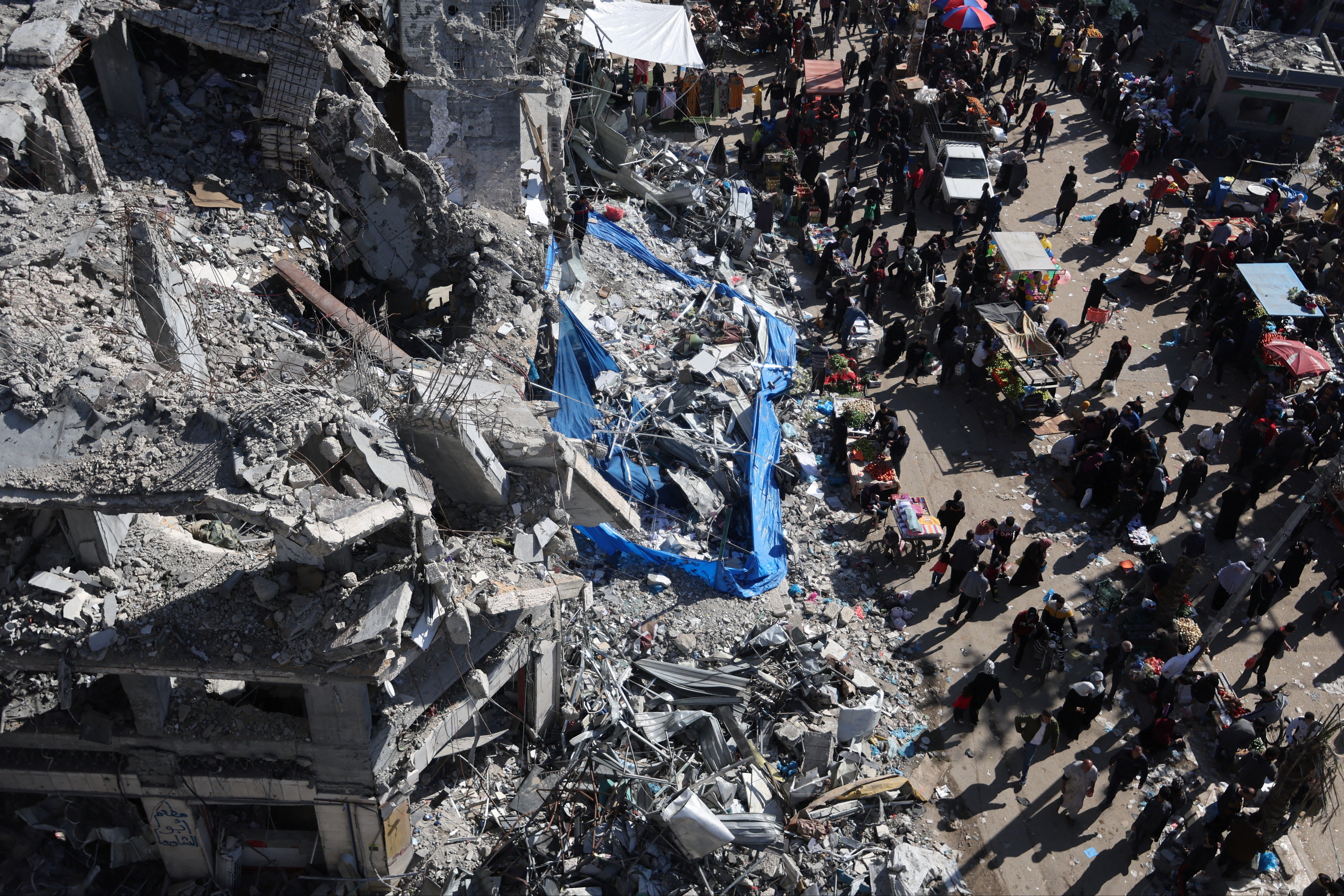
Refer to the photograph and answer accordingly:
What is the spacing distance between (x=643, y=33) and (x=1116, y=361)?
10846 millimetres

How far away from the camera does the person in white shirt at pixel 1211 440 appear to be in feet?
54.2

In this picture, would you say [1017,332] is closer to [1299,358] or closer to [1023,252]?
[1023,252]

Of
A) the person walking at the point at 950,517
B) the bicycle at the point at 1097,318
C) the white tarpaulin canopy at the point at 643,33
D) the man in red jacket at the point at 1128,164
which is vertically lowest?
the person walking at the point at 950,517

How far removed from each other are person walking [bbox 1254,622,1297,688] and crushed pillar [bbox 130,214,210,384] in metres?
12.7

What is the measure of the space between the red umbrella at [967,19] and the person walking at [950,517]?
1403 cm

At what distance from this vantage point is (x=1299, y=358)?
16.8 meters

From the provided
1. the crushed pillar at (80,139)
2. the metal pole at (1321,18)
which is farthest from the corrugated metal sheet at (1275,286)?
the crushed pillar at (80,139)

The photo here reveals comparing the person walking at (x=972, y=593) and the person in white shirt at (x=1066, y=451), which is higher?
the person in white shirt at (x=1066, y=451)

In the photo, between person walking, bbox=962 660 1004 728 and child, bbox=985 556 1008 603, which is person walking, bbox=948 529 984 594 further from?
person walking, bbox=962 660 1004 728

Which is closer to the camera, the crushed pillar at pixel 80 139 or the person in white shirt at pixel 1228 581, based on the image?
the crushed pillar at pixel 80 139

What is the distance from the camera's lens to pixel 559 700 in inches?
484

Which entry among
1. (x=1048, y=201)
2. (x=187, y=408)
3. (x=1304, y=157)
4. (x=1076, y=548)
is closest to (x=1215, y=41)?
(x=1304, y=157)

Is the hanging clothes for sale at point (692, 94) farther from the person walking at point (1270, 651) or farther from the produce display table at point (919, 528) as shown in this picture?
the person walking at point (1270, 651)

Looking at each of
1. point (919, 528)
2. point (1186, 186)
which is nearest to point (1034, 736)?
point (919, 528)
